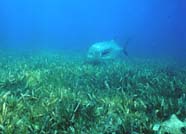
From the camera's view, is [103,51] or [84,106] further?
[103,51]

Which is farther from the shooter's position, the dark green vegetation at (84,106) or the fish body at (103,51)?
the fish body at (103,51)

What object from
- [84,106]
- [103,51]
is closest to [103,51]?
[103,51]

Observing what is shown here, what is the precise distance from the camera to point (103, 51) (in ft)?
57.1

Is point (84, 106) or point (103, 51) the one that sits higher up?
point (103, 51)

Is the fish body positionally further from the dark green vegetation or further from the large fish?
the dark green vegetation

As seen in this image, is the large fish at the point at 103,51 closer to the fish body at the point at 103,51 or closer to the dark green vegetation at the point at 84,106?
the fish body at the point at 103,51

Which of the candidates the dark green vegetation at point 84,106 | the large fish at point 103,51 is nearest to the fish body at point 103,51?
the large fish at point 103,51

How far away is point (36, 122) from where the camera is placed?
6.19 metres

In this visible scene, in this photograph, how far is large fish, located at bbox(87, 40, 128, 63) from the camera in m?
16.9

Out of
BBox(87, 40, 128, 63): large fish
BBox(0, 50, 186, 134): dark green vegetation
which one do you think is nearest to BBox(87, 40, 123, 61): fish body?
BBox(87, 40, 128, 63): large fish

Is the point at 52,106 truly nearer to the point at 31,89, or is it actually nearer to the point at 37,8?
the point at 31,89

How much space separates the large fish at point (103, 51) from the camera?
16.9 m

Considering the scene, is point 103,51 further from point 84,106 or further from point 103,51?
point 84,106

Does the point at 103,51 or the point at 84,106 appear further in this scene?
the point at 103,51
